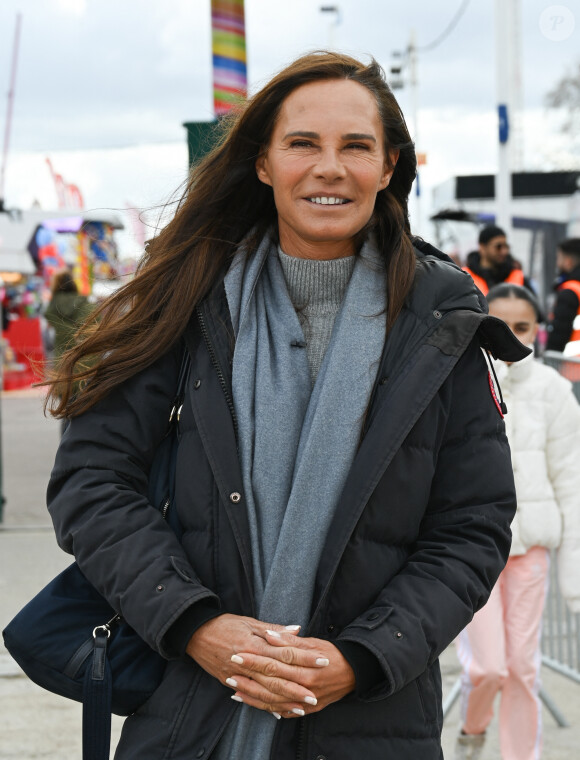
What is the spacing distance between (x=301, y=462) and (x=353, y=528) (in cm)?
→ 16

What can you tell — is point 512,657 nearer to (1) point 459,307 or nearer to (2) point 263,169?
(1) point 459,307

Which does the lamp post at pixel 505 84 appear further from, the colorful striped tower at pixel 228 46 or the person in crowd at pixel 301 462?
the person in crowd at pixel 301 462

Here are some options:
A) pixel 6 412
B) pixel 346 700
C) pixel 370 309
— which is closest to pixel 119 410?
pixel 370 309

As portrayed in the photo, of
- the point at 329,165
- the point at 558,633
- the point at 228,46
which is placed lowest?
the point at 558,633

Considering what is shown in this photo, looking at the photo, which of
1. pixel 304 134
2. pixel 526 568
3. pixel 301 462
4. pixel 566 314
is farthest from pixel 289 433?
pixel 566 314

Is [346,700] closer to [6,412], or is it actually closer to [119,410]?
[119,410]

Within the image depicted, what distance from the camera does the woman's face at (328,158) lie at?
7.54ft

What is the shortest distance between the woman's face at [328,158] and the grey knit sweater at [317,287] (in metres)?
0.07

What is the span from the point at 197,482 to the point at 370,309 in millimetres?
491

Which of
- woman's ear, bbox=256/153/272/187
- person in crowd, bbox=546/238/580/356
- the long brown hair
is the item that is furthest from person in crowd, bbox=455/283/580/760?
person in crowd, bbox=546/238/580/356

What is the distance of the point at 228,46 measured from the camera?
5.99m

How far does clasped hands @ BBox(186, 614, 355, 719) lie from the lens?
201 centimetres

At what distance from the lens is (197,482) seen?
7.20 ft

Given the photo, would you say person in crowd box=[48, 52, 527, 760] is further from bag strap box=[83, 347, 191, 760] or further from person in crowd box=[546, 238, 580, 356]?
person in crowd box=[546, 238, 580, 356]
